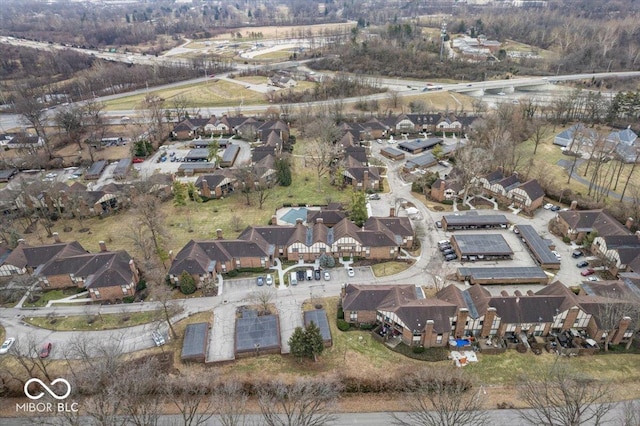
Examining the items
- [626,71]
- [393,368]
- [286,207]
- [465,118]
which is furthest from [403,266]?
[626,71]

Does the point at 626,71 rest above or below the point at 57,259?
above

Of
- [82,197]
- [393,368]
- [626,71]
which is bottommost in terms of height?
[393,368]

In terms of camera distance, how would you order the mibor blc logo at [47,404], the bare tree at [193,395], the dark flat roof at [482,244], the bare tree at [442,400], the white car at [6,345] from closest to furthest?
the mibor blc logo at [47,404]
the bare tree at [442,400]
the bare tree at [193,395]
the white car at [6,345]
the dark flat roof at [482,244]

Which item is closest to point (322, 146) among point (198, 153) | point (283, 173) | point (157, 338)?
point (283, 173)

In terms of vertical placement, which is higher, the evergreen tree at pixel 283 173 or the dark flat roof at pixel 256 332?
the evergreen tree at pixel 283 173

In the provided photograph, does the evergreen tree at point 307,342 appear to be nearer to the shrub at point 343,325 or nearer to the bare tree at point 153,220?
the shrub at point 343,325

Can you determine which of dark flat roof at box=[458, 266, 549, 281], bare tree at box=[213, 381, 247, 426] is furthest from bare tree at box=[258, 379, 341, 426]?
dark flat roof at box=[458, 266, 549, 281]

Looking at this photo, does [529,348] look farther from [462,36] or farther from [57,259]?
[462,36]

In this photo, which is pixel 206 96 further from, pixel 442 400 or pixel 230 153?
pixel 442 400

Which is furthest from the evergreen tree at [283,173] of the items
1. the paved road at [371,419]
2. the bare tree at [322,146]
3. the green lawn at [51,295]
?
the paved road at [371,419]
